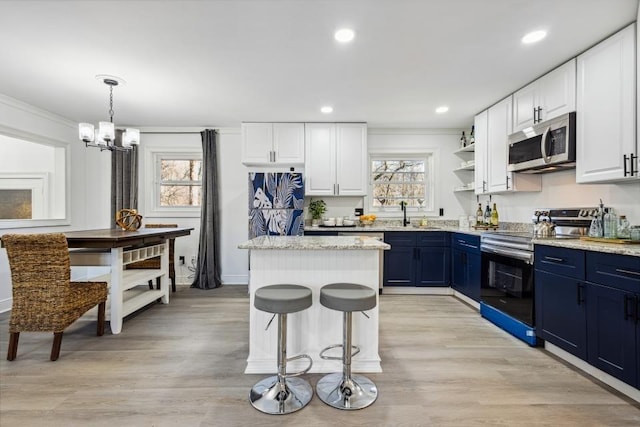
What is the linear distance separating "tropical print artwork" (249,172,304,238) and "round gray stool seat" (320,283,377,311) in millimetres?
2233

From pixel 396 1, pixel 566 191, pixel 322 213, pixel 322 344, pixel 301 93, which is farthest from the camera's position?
pixel 322 213

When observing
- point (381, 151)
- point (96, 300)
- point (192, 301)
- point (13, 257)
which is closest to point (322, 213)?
point (381, 151)

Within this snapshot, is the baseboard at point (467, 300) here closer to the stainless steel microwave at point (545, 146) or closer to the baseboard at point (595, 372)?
the baseboard at point (595, 372)

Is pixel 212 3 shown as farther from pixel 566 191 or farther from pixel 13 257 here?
pixel 566 191

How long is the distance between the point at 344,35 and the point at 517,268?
8.20ft

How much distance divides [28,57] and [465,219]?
16.8 ft

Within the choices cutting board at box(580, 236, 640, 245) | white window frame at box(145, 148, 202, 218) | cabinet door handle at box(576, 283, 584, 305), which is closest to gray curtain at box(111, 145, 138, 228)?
white window frame at box(145, 148, 202, 218)

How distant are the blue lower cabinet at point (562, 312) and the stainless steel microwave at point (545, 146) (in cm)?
106

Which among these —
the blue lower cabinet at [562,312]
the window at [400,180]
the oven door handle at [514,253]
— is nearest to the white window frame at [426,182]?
the window at [400,180]

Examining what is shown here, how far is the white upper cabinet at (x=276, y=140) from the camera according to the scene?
4.45 meters

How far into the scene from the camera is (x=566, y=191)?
3047mm

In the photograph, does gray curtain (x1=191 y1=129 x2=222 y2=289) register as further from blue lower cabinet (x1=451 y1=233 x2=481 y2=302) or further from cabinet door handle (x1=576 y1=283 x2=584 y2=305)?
cabinet door handle (x1=576 y1=283 x2=584 y2=305)

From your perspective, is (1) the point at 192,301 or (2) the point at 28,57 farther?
(1) the point at 192,301

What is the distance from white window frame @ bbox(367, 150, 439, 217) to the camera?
4848 millimetres
